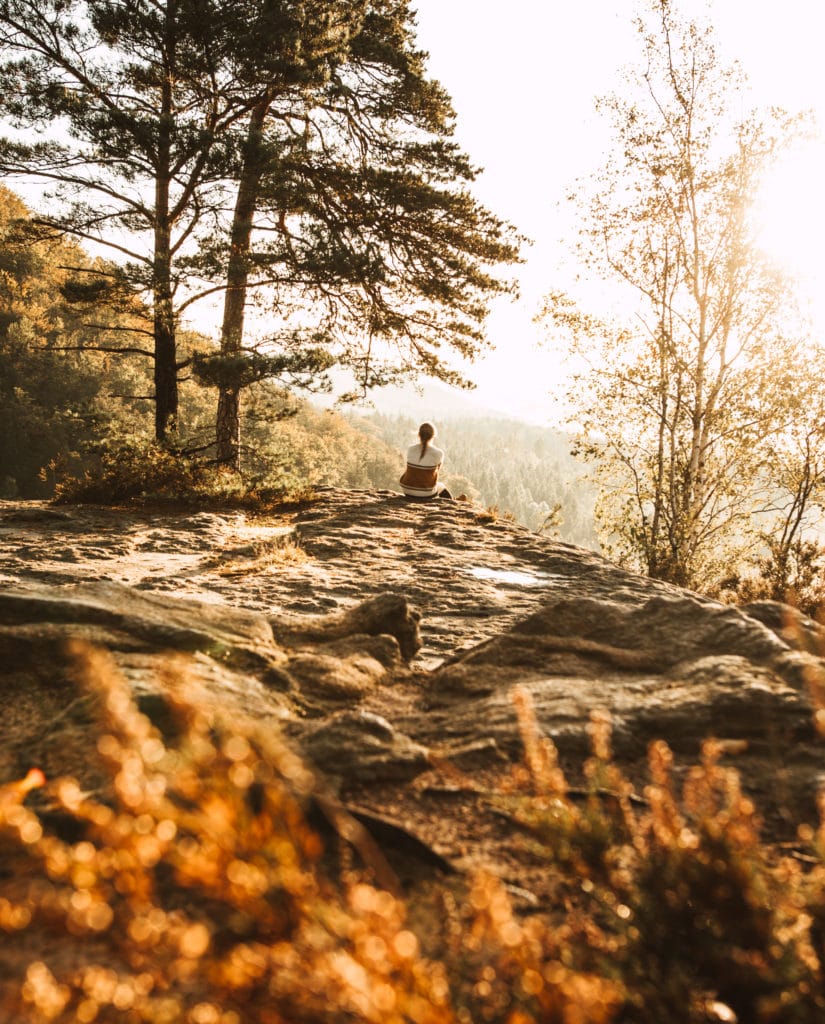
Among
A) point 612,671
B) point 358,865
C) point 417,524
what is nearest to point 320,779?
point 358,865

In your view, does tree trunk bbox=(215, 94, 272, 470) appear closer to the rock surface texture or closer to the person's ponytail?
the person's ponytail

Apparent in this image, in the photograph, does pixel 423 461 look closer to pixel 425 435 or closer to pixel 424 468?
pixel 424 468

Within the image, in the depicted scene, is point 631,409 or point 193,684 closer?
point 193,684

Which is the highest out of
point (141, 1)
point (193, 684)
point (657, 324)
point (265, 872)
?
point (141, 1)

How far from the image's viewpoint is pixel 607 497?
17.3 m

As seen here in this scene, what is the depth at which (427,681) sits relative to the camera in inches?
153

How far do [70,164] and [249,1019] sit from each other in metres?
13.0

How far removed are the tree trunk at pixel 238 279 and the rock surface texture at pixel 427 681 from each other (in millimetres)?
6061

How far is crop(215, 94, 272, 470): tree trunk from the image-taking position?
33.2 ft

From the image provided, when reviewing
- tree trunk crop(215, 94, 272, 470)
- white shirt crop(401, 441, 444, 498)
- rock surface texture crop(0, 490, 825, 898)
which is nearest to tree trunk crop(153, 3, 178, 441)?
tree trunk crop(215, 94, 272, 470)

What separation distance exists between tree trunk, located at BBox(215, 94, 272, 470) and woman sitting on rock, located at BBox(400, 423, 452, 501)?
3.55 m

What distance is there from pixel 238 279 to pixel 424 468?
4.99 m

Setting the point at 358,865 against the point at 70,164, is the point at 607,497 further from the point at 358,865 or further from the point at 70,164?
the point at 358,865

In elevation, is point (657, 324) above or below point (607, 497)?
above
